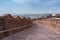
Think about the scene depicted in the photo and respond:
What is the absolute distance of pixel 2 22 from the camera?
6273mm

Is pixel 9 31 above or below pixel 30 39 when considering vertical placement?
above

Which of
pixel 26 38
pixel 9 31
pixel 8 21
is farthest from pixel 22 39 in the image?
pixel 8 21

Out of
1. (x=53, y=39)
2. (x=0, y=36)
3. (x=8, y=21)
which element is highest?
(x=8, y=21)

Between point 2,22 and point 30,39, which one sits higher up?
point 2,22

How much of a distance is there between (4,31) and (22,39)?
89cm

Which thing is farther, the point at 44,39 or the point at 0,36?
the point at 44,39

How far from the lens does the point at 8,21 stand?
677cm

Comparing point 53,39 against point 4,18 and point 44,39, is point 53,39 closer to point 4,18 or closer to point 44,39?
point 44,39

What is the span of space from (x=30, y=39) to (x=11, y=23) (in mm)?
1409

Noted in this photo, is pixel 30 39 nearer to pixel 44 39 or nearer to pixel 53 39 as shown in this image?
pixel 44 39

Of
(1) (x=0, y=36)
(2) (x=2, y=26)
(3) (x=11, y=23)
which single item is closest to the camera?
(1) (x=0, y=36)

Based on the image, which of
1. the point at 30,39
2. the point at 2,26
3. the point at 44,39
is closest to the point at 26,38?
the point at 30,39

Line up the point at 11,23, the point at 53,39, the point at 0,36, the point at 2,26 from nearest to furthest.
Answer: the point at 0,36 → the point at 2,26 → the point at 53,39 → the point at 11,23

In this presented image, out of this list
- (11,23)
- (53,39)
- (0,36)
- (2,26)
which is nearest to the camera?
(0,36)
